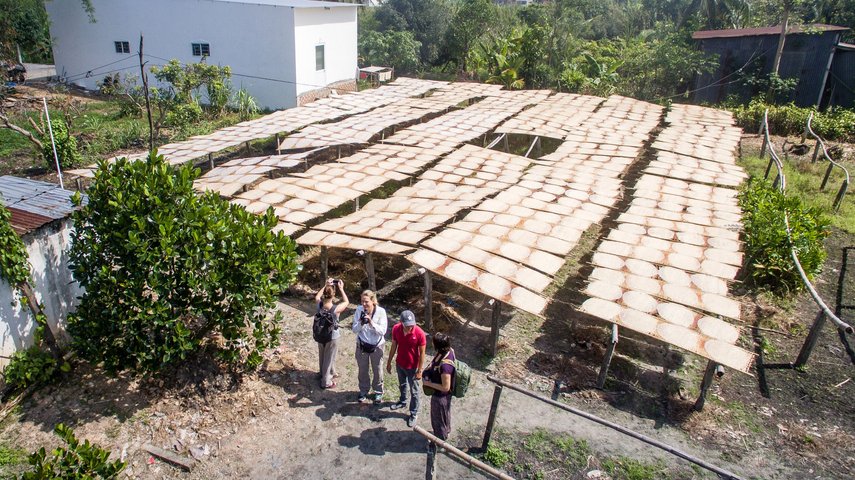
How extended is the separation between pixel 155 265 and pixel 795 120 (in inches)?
886

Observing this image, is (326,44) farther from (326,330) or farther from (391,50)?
(326,330)

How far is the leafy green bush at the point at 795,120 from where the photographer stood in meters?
20.0

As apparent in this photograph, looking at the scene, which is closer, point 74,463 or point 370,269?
point 74,463

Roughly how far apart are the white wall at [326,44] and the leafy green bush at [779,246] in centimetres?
1758

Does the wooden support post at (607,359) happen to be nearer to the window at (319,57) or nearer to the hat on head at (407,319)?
the hat on head at (407,319)

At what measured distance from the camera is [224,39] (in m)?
22.4

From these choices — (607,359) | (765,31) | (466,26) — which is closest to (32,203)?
(607,359)

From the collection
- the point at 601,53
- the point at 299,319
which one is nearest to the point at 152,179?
the point at 299,319

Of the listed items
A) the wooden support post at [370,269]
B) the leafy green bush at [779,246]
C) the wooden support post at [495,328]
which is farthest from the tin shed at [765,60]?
the wooden support post at [370,269]

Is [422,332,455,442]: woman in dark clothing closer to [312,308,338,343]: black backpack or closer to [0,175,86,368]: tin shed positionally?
[312,308,338,343]: black backpack

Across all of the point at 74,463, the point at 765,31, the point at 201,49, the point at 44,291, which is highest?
the point at 765,31

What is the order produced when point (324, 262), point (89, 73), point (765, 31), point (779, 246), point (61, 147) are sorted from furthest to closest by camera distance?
1. point (89, 73)
2. point (765, 31)
3. point (61, 147)
4. point (779, 246)
5. point (324, 262)

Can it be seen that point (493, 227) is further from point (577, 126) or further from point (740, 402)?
point (577, 126)

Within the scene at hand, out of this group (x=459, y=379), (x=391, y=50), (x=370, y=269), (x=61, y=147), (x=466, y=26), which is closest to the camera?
(x=459, y=379)
